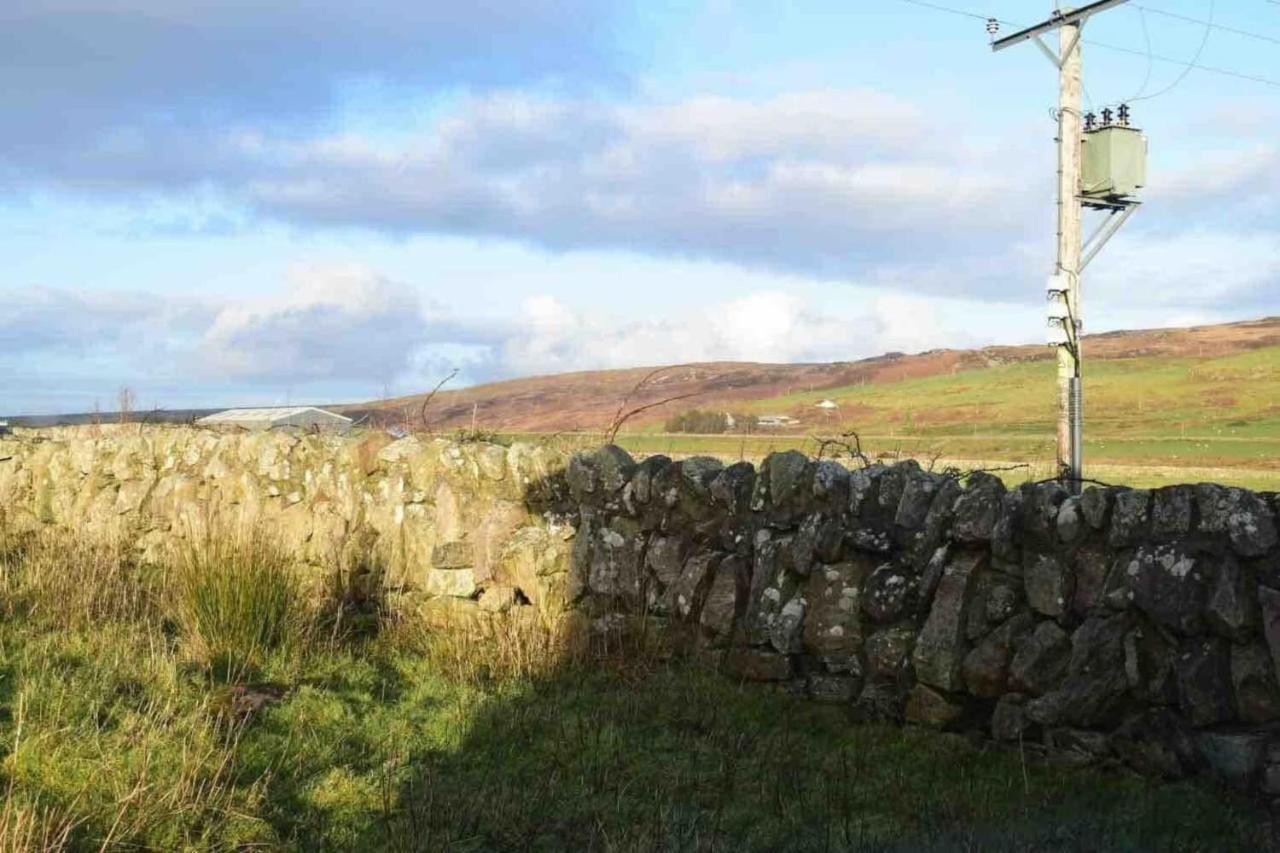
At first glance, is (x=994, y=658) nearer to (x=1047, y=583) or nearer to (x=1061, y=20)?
(x=1047, y=583)

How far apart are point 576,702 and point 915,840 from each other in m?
2.35

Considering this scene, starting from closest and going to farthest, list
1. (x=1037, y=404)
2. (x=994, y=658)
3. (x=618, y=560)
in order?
1. (x=994, y=658)
2. (x=618, y=560)
3. (x=1037, y=404)

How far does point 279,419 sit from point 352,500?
6.03 metres

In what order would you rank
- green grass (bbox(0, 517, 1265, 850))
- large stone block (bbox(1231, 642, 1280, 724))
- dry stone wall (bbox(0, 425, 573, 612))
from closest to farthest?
green grass (bbox(0, 517, 1265, 850)) < large stone block (bbox(1231, 642, 1280, 724)) < dry stone wall (bbox(0, 425, 573, 612))

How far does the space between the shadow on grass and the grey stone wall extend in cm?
20

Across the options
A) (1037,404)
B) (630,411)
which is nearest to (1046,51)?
(630,411)

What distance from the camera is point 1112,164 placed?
15211 millimetres

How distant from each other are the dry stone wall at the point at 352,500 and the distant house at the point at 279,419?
644 millimetres

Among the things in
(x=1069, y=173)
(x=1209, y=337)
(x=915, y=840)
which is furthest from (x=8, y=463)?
(x=1209, y=337)

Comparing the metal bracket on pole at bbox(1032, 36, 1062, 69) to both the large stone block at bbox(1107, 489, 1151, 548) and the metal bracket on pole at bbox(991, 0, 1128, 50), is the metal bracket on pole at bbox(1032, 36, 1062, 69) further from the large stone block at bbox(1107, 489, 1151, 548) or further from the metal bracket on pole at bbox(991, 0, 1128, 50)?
the large stone block at bbox(1107, 489, 1151, 548)

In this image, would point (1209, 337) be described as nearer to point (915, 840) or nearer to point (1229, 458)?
point (1229, 458)

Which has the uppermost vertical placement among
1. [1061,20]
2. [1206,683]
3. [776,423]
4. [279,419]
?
[1061,20]

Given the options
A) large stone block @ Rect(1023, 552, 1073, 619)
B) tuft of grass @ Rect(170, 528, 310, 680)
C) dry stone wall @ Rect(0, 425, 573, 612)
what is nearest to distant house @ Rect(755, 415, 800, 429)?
dry stone wall @ Rect(0, 425, 573, 612)

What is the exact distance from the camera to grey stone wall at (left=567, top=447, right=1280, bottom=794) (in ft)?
16.8
